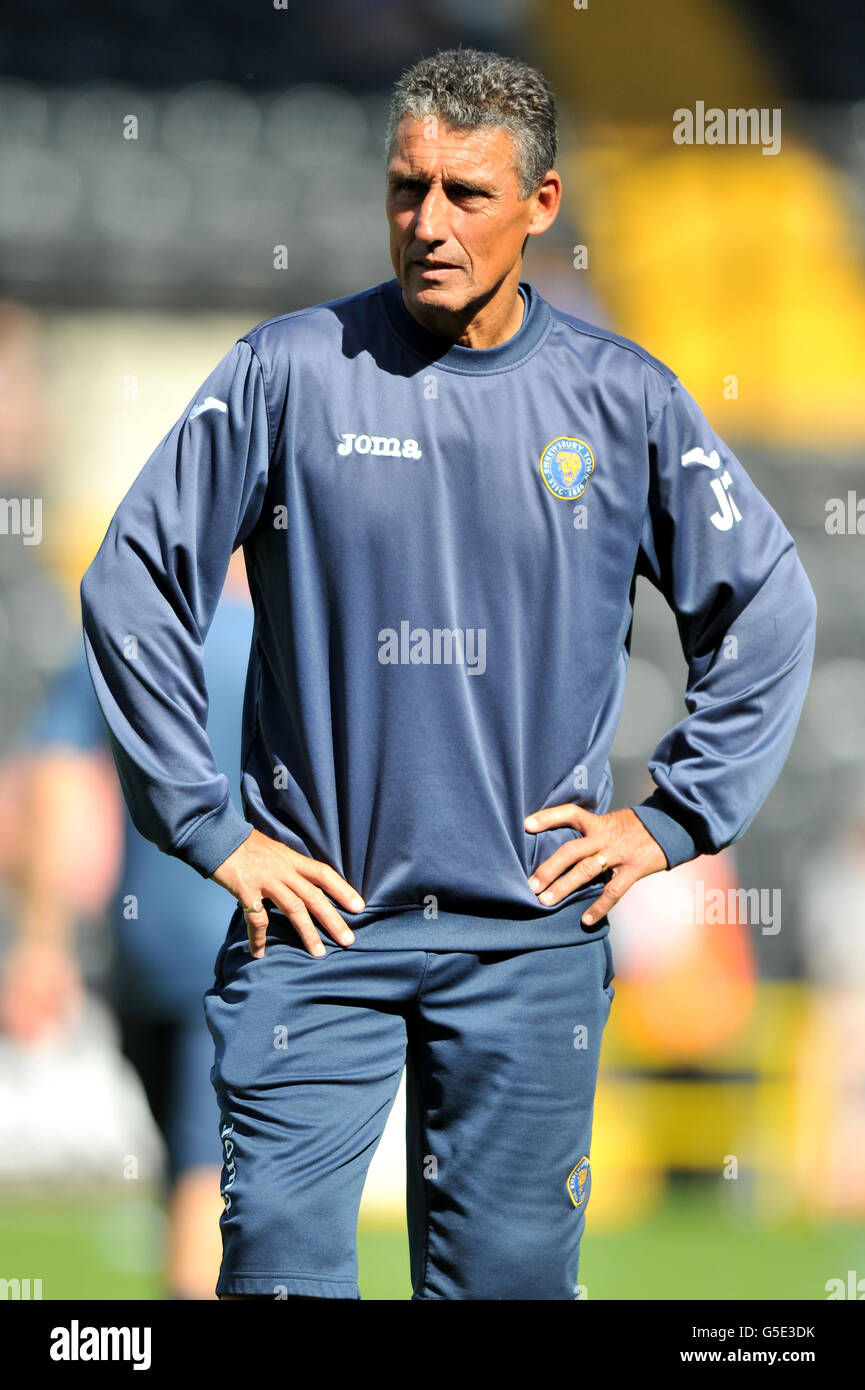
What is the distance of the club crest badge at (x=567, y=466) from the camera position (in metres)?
1.96

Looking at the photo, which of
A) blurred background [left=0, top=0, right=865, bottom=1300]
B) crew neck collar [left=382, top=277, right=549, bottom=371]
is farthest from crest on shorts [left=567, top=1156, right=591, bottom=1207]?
blurred background [left=0, top=0, right=865, bottom=1300]

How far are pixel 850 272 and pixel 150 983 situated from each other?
449 centimetres

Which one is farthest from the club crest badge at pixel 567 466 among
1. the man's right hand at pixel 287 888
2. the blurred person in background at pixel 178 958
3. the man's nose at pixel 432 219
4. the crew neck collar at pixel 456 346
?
the blurred person in background at pixel 178 958

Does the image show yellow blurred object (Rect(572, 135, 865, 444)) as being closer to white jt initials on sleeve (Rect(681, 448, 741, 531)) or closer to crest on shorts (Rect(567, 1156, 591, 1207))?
white jt initials on sleeve (Rect(681, 448, 741, 531))

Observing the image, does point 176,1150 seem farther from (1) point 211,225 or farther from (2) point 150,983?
(1) point 211,225

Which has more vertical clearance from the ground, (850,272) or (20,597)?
(850,272)

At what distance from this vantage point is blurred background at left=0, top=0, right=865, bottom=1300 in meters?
4.66

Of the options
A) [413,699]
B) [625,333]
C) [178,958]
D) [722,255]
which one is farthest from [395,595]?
[722,255]

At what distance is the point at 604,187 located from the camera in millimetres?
6367

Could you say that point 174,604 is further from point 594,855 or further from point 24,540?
point 24,540

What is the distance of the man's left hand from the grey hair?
2.38 ft

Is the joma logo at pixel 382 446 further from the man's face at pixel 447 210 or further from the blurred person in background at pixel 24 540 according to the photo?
the blurred person in background at pixel 24 540

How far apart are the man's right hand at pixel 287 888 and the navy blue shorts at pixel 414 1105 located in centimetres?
3

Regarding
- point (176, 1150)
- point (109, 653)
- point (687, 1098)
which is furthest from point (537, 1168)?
point (687, 1098)
